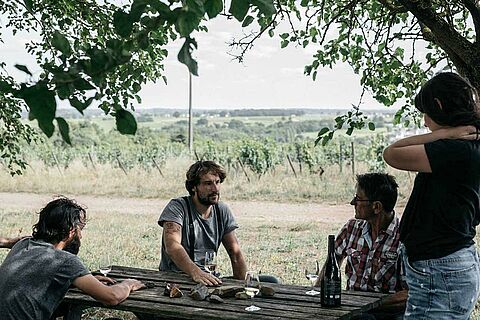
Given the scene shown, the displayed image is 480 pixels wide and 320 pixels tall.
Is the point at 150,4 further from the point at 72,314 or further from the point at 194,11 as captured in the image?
the point at 72,314

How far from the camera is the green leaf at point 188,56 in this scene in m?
1.71

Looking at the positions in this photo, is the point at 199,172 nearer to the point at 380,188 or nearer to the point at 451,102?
the point at 380,188

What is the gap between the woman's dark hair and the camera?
285 cm

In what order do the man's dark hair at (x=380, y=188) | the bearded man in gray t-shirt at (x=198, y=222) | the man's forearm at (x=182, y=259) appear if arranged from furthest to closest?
the bearded man in gray t-shirt at (x=198, y=222)
the man's forearm at (x=182, y=259)
the man's dark hair at (x=380, y=188)

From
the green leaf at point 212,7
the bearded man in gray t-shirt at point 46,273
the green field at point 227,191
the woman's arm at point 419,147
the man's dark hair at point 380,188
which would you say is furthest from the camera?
the green field at point 227,191

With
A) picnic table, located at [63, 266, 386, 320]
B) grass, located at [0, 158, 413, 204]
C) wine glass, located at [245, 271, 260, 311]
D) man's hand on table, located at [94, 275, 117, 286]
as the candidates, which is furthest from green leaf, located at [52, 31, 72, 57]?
grass, located at [0, 158, 413, 204]

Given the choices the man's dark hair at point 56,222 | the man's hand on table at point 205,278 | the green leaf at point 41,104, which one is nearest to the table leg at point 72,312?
the man's dark hair at point 56,222

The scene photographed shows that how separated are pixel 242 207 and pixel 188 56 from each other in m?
12.8

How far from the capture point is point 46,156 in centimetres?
2061

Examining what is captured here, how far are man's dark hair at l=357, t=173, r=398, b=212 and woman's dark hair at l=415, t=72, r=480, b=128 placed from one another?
1048 millimetres

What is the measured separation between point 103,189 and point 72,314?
13.1 metres

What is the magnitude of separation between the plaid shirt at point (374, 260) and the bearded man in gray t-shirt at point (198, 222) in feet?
3.28

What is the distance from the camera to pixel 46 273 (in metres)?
3.56

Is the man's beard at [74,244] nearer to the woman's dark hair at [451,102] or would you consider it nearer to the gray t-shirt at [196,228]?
the gray t-shirt at [196,228]
